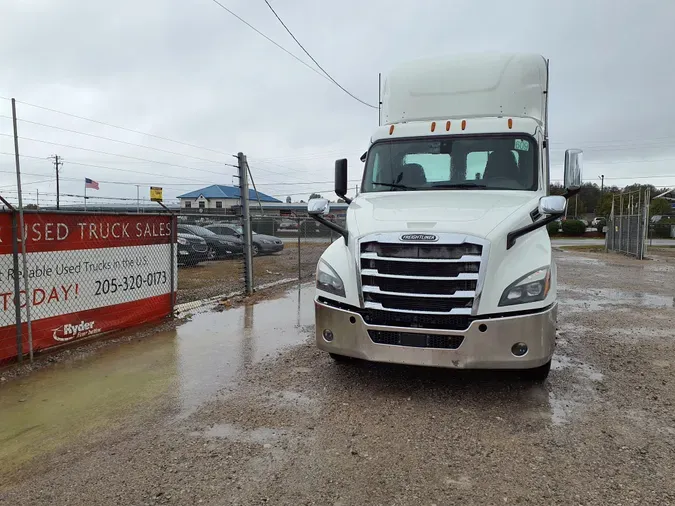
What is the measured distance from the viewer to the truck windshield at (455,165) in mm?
5305

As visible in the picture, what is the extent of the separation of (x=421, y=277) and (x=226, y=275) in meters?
9.49

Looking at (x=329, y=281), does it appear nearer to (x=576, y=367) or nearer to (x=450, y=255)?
(x=450, y=255)

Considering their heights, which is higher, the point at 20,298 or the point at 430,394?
the point at 20,298

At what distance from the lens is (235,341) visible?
632 centimetres

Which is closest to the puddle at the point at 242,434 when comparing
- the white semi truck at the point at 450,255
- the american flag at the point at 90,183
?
the white semi truck at the point at 450,255

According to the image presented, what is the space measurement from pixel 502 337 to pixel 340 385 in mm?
1626

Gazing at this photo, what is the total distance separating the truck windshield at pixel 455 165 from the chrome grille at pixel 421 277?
4.79ft

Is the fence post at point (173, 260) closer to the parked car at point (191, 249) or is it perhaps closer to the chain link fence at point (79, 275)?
the chain link fence at point (79, 275)

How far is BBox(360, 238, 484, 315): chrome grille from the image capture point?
13.2 feet

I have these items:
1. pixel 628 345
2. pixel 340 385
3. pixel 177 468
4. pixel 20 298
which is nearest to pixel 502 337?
pixel 340 385

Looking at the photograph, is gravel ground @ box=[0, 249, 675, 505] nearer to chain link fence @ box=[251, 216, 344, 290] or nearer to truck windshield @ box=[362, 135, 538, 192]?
truck windshield @ box=[362, 135, 538, 192]

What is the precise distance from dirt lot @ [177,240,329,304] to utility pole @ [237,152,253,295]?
564 millimetres

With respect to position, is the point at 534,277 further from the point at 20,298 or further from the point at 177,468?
the point at 20,298

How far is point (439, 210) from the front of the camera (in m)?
4.59
